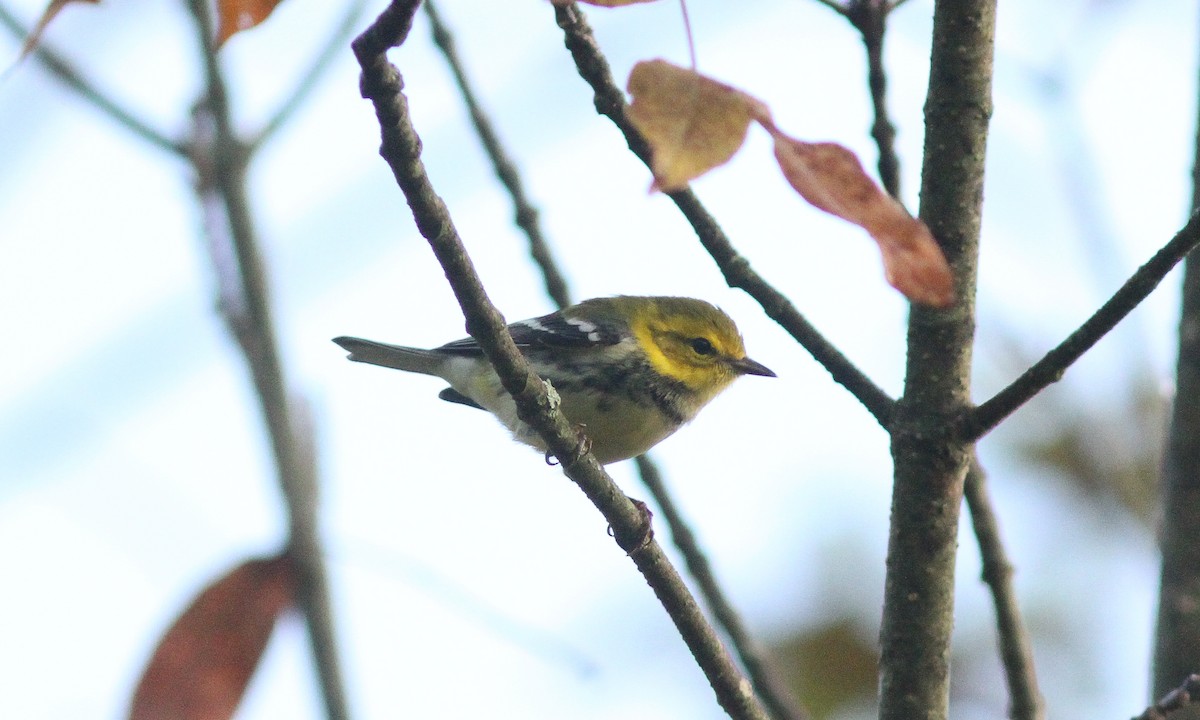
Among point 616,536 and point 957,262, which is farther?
point 616,536

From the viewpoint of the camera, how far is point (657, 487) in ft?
12.8

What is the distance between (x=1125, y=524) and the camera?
840cm

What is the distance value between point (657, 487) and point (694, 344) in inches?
62.2

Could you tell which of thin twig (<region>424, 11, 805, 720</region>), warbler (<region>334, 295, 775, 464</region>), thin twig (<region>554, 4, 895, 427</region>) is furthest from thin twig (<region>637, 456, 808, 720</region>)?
thin twig (<region>554, 4, 895, 427</region>)

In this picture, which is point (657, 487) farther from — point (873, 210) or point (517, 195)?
point (873, 210)

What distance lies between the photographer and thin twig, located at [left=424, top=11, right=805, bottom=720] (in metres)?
3.64

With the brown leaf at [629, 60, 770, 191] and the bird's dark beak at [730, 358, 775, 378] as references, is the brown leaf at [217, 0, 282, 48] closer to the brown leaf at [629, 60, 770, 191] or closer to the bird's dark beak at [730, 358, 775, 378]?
the brown leaf at [629, 60, 770, 191]

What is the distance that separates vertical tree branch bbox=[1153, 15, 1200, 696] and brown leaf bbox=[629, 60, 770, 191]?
225cm

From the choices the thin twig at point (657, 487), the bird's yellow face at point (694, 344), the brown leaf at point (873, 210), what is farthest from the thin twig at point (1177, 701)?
the bird's yellow face at point (694, 344)

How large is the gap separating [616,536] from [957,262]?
1.03 metres

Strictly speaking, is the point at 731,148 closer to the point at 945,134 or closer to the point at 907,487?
the point at 945,134

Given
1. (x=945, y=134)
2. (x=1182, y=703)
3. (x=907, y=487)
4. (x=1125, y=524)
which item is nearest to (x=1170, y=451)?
(x=1182, y=703)

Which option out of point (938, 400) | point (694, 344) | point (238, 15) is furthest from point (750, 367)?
point (238, 15)

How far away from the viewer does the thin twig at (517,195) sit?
3.93 metres
